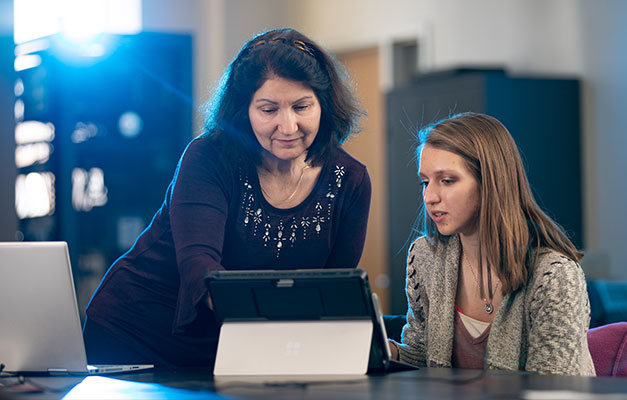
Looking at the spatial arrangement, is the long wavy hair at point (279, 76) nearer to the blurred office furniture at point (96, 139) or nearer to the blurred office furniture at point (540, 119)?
the blurred office furniture at point (540, 119)

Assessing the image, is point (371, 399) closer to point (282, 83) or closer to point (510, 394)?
point (510, 394)

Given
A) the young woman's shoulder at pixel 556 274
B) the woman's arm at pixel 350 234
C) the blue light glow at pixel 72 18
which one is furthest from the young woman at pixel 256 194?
the blue light glow at pixel 72 18

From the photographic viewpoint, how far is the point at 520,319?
1.65 metres

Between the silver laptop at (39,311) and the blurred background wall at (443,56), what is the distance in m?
1.27

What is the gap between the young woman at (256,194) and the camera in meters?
1.81

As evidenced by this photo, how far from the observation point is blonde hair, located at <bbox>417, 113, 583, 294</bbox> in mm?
1675

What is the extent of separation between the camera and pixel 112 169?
5.57 m

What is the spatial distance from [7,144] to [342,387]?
1842 millimetres

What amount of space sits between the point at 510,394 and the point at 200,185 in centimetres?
83

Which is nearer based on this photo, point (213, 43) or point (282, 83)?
point (282, 83)

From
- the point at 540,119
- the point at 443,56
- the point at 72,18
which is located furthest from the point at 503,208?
the point at 72,18

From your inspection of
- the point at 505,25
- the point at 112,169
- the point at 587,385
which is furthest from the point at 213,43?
the point at 587,385

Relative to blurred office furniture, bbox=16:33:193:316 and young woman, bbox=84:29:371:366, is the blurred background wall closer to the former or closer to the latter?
blurred office furniture, bbox=16:33:193:316

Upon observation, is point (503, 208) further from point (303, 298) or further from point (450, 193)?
point (303, 298)
